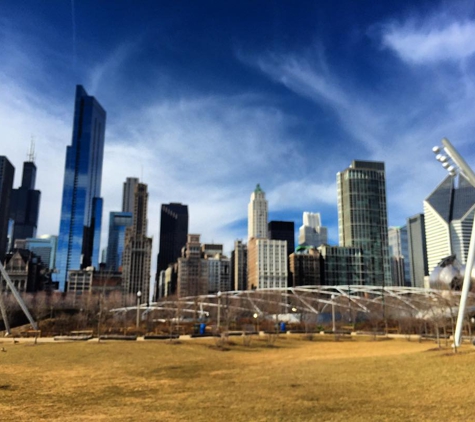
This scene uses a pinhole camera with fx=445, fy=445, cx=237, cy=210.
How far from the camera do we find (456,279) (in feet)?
281

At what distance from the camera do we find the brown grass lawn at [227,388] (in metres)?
14.6

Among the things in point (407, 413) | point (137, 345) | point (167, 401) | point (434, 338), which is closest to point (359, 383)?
point (407, 413)

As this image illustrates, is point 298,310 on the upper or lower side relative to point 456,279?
lower

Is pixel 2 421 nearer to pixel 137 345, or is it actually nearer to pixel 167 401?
pixel 167 401

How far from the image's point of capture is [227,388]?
1961 centimetres

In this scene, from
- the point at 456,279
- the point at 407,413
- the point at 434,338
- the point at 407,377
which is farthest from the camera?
the point at 456,279

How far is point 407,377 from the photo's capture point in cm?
2077

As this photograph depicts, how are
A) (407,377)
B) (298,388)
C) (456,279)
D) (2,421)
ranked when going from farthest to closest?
(456,279) < (407,377) < (298,388) < (2,421)

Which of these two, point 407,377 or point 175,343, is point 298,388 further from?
point 175,343

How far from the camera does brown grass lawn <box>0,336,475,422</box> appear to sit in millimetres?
14617

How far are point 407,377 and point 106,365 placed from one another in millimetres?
16710

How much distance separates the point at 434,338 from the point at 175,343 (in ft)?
88.1

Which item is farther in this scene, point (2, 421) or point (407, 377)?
point (407, 377)

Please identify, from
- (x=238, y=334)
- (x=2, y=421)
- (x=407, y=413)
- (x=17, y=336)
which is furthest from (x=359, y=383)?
(x=17, y=336)
